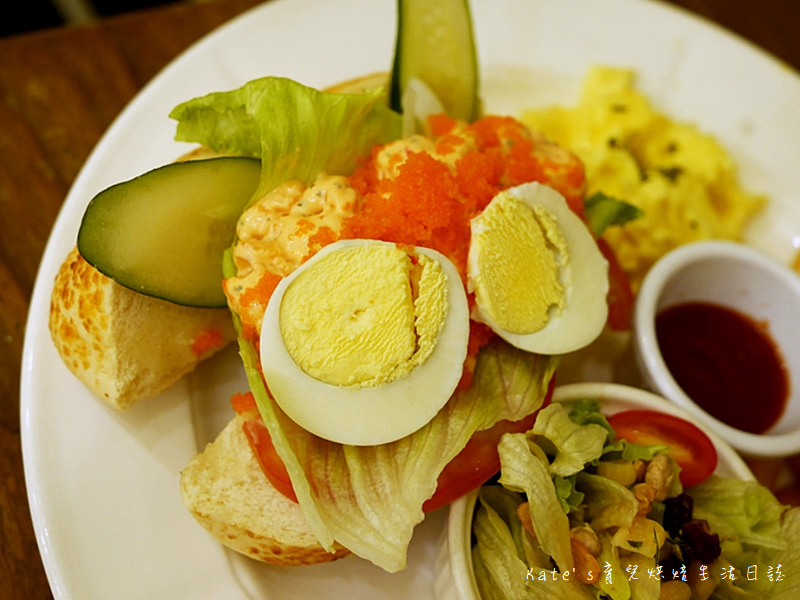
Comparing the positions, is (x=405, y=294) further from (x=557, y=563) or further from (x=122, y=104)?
(x=122, y=104)

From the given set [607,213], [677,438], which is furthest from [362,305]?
[607,213]

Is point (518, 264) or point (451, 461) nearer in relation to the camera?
point (451, 461)

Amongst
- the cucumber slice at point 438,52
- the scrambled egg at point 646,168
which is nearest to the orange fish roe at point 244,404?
the cucumber slice at point 438,52

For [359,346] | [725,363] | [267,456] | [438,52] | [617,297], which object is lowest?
[725,363]

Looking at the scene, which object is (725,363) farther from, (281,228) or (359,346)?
(281,228)

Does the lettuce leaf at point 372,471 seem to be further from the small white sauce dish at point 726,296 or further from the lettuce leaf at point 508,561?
the small white sauce dish at point 726,296

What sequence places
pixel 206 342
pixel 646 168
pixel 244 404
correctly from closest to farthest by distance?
pixel 244 404 → pixel 206 342 → pixel 646 168
